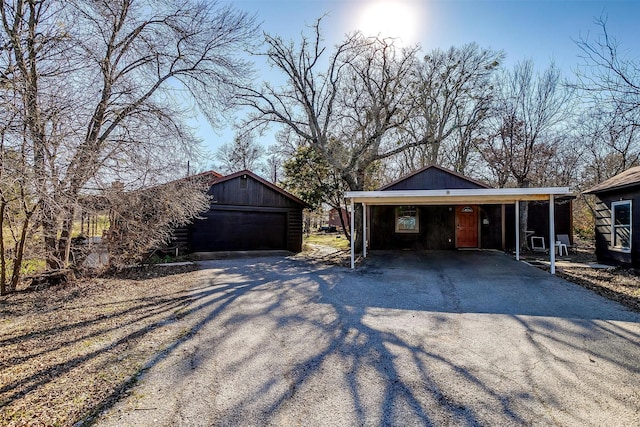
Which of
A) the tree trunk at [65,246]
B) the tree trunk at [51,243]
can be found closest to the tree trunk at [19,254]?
the tree trunk at [51,243]

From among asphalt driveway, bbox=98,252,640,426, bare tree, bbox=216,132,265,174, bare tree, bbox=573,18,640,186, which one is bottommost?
asphalt driveway, bbox=98,252,640,426

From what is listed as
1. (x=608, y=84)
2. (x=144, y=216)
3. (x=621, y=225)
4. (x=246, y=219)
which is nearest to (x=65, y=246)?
(x=144, y=216)

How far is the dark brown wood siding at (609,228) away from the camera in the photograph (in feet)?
28.9

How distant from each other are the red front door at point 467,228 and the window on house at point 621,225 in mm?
4402

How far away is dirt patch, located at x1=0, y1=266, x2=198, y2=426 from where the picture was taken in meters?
2.61

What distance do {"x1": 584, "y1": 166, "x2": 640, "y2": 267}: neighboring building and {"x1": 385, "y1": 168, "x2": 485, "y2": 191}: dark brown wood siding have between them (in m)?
3.65

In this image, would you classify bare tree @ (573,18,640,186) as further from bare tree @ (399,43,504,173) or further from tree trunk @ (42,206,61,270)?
tree trunk @ (42,206,61,270)

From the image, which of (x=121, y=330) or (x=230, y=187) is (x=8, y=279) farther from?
(x=230, y=187)

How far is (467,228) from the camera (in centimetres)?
1367

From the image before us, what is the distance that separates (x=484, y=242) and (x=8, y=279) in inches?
577

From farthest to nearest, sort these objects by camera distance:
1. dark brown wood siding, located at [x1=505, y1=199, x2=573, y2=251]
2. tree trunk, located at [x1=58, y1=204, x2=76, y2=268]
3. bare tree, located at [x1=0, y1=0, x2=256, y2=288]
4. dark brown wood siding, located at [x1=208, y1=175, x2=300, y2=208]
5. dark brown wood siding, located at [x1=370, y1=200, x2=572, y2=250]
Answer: dark brown wood siding, located at [x1=505, y1=199, x2=573, y2=251]
dark brown wood siding, located at [x1=370, y1=200, x2=572, y2=250]
dark brown wood siding, located at [x1=208, y1=175, x2=300, y2=208]
tree trunk, located at [x1=58, y1=204, x2=76, y2=268]
bare tree, located at [x1=0, y1=0, x2=256, y2=288]

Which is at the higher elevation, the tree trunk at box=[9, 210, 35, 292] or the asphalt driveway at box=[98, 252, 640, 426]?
the tree trunk at box=[9, 210, 35, 292]

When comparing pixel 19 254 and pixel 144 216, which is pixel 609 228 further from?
pixel 19 254

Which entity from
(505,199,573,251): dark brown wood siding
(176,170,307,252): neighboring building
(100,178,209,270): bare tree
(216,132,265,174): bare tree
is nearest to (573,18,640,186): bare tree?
(100,178,209,270): bare tree
